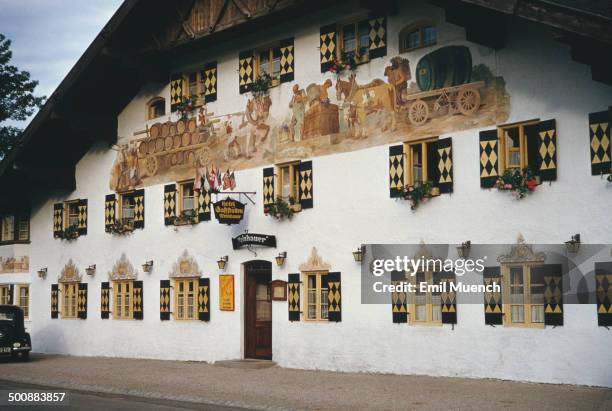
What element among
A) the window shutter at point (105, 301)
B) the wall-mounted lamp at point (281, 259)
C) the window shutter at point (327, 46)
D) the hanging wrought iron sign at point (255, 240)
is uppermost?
the window shutter at point (327, 46)

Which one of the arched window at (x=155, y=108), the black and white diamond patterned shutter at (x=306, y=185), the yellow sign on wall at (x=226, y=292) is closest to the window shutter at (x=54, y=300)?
the arched window at (x=155, y=108)

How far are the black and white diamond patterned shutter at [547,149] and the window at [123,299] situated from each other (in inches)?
516

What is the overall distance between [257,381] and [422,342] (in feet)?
11.1

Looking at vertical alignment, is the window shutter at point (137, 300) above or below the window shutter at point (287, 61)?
below

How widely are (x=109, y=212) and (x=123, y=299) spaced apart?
8.83 ft

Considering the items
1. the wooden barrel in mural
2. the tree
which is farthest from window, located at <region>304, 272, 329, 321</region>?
the tree

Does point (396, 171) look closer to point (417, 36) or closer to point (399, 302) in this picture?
point (399, 302)

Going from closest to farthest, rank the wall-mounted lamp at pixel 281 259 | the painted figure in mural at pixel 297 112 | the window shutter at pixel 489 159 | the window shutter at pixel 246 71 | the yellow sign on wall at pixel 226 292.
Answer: the window shutter at pixel 489 159 → the painted figure in mural at pixel 297 112 → the wall-mounted lamp at pixel 281 259 → the yellow sign on wall at pixel 226 292 → the window shutter at pixel 246 71

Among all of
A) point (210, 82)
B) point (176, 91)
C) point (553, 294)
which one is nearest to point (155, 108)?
point (176, 91)

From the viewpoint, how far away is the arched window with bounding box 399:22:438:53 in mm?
16844

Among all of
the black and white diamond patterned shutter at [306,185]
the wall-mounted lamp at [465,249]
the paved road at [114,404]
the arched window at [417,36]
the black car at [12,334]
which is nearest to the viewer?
the paved road at [114,404]

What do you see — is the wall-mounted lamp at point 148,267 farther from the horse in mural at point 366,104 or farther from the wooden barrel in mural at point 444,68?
the wooden barrel in mural at point 444,68

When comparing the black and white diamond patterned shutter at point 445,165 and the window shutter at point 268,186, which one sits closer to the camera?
the black and white diamond patterned shutter at point 445,165

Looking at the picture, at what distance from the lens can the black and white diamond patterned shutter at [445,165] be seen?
53.2 feet
